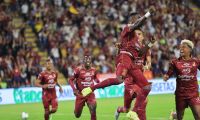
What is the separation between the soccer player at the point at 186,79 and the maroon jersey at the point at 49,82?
5.82 meters

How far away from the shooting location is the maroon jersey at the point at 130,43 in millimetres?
15203

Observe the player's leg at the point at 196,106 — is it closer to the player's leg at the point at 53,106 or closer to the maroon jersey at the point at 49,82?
the player's leg at the point at 53,106

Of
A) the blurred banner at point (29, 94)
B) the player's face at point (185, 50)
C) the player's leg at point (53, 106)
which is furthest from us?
the blurred banner at point (29, 94)

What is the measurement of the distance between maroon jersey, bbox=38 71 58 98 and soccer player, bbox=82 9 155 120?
16.3 feet

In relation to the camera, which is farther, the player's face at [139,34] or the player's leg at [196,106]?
the player's face at [139,34]

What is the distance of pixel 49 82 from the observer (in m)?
20.1

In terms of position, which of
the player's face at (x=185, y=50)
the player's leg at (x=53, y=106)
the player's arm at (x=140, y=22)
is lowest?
the player's leg at (x=53, y=106)

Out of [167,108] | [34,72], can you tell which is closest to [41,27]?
[34,72]

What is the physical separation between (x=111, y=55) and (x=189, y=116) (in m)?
15.5

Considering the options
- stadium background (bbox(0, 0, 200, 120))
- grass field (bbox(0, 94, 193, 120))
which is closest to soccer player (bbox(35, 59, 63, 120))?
grass field (bbox(0, 94, 193, 120))

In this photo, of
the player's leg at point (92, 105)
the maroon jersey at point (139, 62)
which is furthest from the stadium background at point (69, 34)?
the maroon jersey at point (139, 62)

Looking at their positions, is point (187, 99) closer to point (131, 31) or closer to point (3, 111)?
point (131, 31)

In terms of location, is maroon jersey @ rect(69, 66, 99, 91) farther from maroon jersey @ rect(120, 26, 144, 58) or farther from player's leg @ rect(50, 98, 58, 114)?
maroon jersey @ rect(120, 26, 144, 58)

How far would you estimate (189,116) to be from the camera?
22031 millimetres
